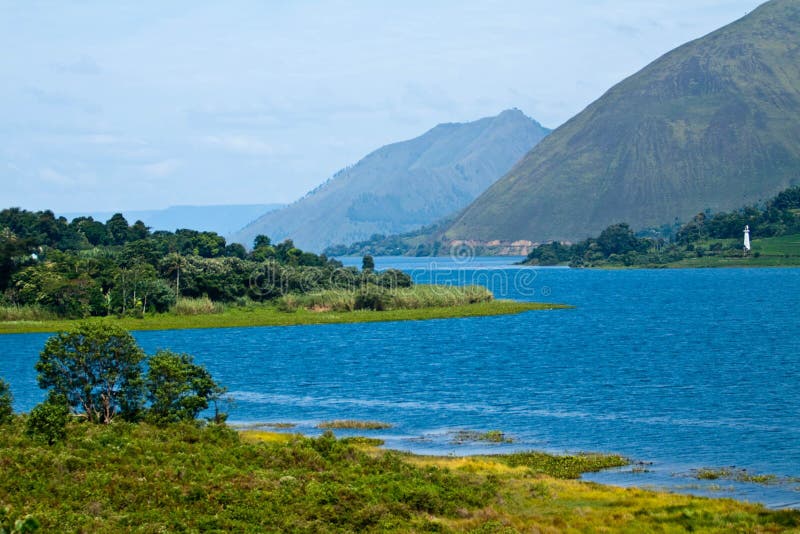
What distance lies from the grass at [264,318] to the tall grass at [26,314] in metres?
1.91

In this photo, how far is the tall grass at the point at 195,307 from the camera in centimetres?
14375

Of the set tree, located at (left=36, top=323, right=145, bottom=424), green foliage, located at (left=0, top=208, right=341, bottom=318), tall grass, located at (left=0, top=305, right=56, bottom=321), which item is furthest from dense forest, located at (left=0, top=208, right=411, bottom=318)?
tree, located at (left=36, top=323, right=145, bottom=424)

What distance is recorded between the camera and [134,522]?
37000mm

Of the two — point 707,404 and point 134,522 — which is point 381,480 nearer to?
point 134,522

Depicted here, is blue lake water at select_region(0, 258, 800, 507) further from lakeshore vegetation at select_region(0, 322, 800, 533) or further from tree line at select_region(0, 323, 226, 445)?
tree line at select_region(0, 323, 226, 445)

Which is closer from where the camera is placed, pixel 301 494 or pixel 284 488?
pixel 301 494

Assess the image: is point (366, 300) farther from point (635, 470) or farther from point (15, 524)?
point (15, 524)

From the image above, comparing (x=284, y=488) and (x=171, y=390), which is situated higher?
(x=171, y=390)

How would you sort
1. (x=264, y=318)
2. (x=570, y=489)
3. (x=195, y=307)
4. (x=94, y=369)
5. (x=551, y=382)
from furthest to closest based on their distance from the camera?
(x=195, y=307)
(x=264, y=318)
(x=551, y=382)
(x=94, y=369)
(x=570, y=489)

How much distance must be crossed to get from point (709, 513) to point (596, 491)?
20.3ft

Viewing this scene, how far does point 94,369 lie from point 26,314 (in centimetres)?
8423

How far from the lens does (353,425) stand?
64.6m

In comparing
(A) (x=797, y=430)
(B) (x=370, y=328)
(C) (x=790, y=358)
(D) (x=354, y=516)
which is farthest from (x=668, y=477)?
(B) (x=370, y=328)

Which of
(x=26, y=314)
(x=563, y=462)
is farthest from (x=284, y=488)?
(x=26, y=314)
